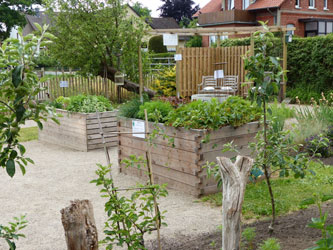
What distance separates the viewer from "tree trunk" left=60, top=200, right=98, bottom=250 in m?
2.93

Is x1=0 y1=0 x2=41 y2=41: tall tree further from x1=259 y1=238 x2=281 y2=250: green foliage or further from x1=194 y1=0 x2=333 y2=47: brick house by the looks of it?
x1=259 y1=238 x2=281 y2=250: green foliage

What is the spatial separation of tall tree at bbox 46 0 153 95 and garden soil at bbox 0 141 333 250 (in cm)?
757

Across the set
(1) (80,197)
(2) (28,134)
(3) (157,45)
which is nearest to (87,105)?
(2) (28,134)

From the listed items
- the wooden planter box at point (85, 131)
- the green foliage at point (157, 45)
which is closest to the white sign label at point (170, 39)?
the wooden planter box at point (85, 131)

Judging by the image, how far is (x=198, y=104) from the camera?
5926 millimetres

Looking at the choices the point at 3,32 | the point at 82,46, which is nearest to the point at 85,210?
the point at 82,46

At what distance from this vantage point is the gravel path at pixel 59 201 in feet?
15.2

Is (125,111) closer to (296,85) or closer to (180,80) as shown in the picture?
(180,80)

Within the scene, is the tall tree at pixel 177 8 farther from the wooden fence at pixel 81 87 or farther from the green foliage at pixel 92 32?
the green foliage at pixel 92 32

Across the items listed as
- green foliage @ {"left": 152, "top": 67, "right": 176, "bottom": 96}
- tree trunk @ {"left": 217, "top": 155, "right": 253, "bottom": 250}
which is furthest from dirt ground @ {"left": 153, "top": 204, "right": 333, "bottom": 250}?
green foliage @ {"left": 152, "top": 67, "right": 176, "bottom": 96}

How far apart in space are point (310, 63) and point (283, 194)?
1252cm

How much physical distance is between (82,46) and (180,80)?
3572 mm

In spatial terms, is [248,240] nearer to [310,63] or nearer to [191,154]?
[191,154]

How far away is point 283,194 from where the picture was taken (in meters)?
5.56
